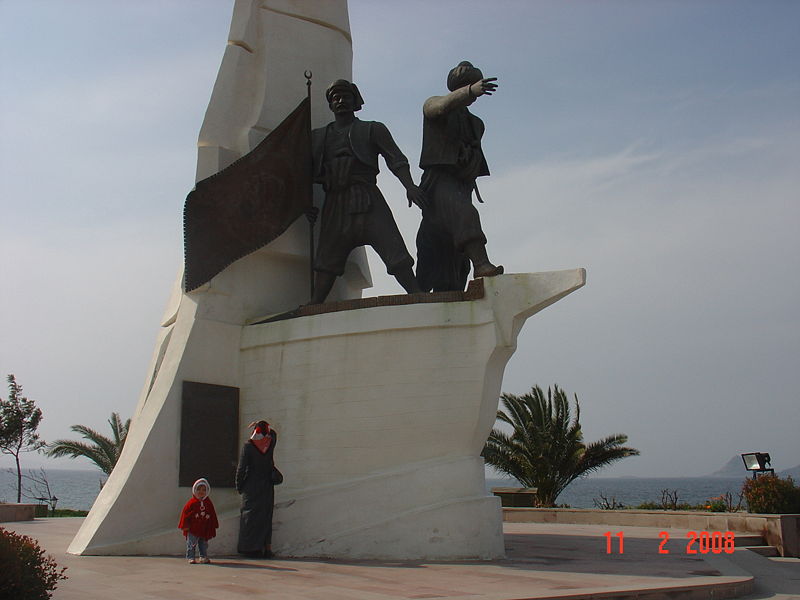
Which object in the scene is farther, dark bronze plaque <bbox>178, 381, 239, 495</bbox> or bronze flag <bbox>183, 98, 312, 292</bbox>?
bronze flag <bbox>183, 98, 312, 292</bbox>

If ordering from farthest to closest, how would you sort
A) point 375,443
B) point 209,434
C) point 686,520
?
point 686,520
point 209,434
point 375,443

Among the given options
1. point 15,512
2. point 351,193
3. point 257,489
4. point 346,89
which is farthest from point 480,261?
point 15,512

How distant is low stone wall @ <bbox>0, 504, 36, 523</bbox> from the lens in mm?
17094

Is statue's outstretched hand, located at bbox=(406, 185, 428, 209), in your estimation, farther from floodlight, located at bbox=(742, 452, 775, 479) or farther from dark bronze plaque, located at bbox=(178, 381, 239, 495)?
floodlight, located at bbox=(742, 452, 775, 479)

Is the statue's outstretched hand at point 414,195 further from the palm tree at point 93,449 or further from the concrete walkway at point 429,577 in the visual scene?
the palm tree at point 93,449

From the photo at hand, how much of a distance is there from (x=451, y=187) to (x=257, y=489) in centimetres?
482

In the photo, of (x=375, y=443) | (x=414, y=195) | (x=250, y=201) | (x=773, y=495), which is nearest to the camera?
(x=375, y=443)

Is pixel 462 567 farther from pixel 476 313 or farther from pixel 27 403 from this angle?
pixel 27 403

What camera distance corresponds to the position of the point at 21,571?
5.30m

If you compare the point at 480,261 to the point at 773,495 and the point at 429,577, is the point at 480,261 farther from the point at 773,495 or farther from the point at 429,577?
the point at 773,495

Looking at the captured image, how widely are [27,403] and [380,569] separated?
21.3m
